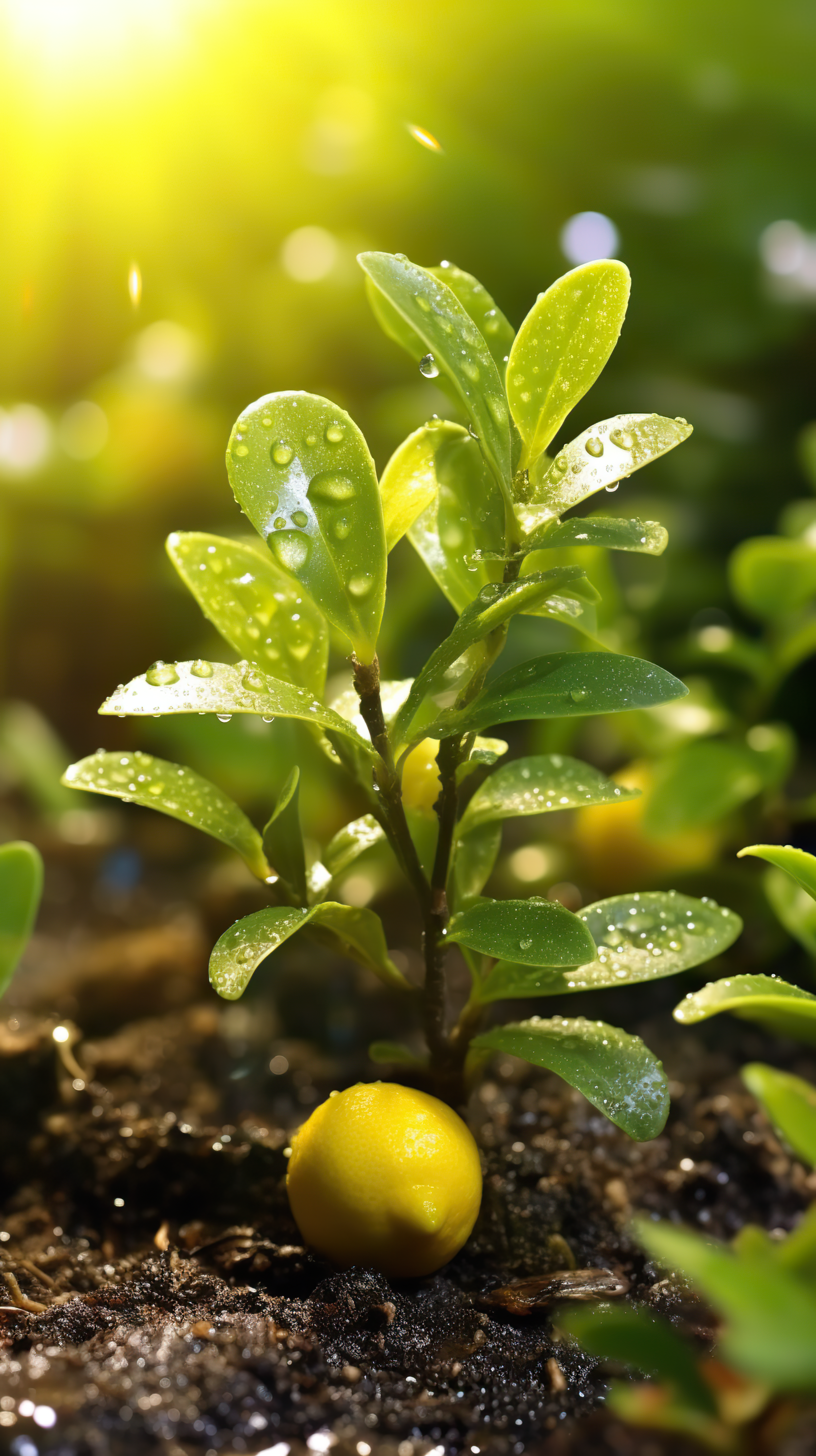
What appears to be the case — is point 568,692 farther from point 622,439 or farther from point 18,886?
point 18,886

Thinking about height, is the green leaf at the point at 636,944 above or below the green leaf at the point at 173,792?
below

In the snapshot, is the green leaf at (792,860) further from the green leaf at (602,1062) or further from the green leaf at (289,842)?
the green leaf at (289,842)

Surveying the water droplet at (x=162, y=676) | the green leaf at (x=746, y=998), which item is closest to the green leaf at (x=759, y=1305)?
the green leaf at (x=746, y=998)

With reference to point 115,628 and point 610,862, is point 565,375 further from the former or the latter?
point 115,628

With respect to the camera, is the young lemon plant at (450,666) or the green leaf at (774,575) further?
the green leaf at (774,575)

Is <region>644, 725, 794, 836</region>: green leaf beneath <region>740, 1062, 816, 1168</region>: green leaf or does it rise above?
beneath

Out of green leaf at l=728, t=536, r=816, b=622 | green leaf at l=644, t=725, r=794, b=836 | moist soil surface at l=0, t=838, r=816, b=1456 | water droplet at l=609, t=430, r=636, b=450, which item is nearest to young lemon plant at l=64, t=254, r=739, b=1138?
water droplet at l=609, t=430, r=636, b=450

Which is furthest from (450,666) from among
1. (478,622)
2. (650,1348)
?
(650,1348)

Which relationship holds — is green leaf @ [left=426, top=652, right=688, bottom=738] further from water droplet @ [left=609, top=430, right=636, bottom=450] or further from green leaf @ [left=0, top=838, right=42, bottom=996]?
green leaf @ [left=0, top=838, right=42, bottom=996]
